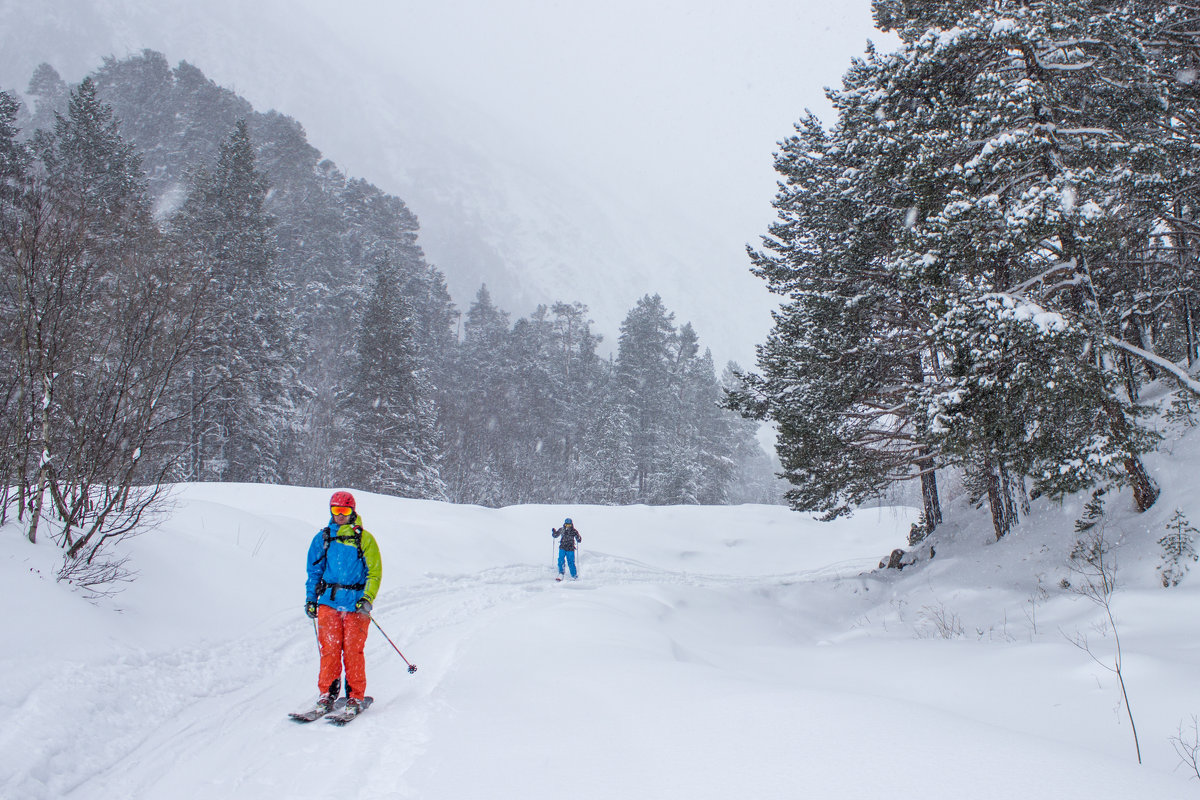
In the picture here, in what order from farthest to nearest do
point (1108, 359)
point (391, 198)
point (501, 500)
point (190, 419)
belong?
point (391, 198)
point (501, 500)
point (190, 419)
point (1108, 359)

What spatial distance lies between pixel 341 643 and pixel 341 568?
658mm

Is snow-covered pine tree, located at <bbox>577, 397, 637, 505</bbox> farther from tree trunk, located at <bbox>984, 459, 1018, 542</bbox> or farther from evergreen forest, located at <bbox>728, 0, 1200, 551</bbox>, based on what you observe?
evergreen forest, located at <bbox>728, 0, 1200, 551</bbox>

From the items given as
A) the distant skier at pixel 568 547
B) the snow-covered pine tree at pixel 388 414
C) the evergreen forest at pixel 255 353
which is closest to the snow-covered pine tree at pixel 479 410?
the evergreen forest at pixel 255 353

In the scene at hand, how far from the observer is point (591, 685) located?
4.97 metres

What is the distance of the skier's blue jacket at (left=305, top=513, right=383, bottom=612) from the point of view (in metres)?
5.16

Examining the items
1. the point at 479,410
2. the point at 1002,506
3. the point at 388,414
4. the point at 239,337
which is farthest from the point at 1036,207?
Answer: the point at 479,410

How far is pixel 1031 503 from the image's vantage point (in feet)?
42.4

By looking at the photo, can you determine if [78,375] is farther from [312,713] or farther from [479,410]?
[479,410]

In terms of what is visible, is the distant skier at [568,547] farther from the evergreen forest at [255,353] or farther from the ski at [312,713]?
the ski at [312,713]

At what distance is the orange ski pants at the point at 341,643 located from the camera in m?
5.06

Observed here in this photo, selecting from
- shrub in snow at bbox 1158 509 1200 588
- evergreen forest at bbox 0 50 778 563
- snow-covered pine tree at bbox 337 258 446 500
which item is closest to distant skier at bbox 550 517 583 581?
evergreen forest at bbox 0 50 778 563

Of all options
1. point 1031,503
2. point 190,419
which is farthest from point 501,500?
point 1031,503

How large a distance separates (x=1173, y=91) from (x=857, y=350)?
20.7 feet

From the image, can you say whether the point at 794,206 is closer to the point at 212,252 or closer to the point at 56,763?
the point at 56,763
